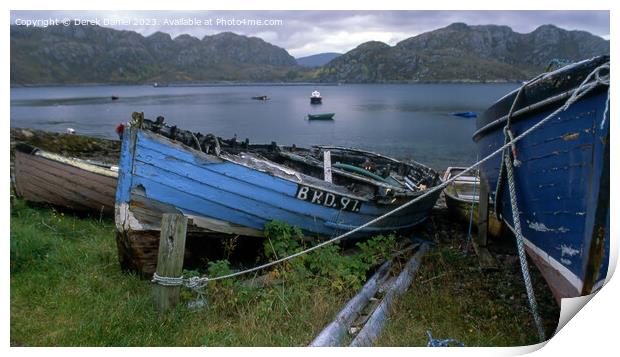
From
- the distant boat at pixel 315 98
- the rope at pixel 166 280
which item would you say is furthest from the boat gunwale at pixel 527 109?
the distant boat at pixel 315 98

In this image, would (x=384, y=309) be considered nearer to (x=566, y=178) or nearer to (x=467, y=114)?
(x=566, y=178)

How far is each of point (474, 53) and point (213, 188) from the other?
5269mm

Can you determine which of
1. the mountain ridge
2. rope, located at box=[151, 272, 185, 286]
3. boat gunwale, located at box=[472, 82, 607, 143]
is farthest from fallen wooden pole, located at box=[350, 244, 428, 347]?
the mountain ridge

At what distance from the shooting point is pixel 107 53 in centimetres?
621

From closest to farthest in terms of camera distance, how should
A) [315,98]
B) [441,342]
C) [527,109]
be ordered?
1. [441,342]
2. [527,109]
3. [315,98]

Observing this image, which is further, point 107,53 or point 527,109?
point 107,53

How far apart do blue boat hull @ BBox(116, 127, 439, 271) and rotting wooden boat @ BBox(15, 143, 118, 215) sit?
2.96 metres

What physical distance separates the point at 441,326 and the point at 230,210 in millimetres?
2587

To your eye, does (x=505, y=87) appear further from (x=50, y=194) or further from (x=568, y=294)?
(x=50, y=194)

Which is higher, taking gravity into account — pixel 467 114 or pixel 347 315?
pixel 467 114

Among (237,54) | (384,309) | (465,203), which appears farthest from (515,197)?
(237,54)

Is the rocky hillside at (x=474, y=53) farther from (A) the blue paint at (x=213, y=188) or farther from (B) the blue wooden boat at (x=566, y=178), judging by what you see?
(A) the blue paint at (x=213, y=188)

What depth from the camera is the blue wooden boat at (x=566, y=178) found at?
3898 millimetres

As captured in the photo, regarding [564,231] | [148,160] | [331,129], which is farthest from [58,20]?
[331,129]
